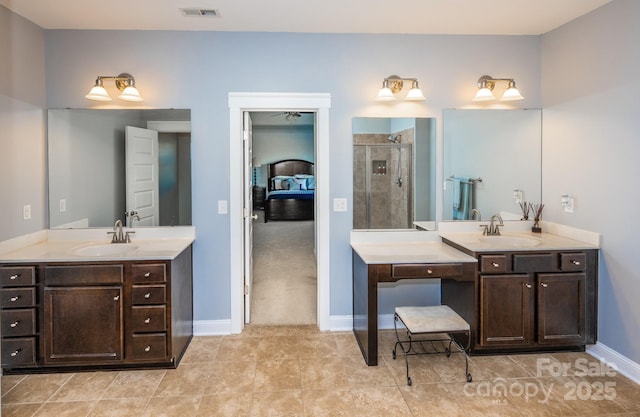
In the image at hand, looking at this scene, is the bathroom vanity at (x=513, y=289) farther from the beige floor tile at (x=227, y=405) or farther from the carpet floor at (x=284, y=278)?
the carpet floor at (x=284, y=278)

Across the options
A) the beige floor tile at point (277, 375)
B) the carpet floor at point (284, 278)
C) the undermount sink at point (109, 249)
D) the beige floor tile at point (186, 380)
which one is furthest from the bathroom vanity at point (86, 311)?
the carpet floor at point (284, 278)

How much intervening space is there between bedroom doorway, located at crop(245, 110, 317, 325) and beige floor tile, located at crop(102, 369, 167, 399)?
1056 millimetres

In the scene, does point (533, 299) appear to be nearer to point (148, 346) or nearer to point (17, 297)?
point (148, 346)

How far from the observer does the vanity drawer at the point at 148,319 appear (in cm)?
276

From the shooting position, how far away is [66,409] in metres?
2.35

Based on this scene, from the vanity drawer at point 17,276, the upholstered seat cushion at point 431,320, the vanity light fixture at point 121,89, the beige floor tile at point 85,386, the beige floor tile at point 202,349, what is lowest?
the beige floor tile at point 85,386

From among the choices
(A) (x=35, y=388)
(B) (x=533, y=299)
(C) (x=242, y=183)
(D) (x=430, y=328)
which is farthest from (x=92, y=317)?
(B) (x=533, y=299)

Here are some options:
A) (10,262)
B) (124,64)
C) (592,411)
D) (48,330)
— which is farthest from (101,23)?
(592,411)

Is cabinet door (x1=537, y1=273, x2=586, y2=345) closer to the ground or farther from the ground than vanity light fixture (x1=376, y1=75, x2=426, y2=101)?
closer to the ground

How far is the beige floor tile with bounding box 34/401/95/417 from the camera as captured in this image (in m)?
2.30

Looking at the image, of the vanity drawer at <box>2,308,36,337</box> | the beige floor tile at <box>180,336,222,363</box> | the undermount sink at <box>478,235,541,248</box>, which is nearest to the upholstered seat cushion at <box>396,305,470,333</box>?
the undermount sink at <box>478,235,541,248</box>

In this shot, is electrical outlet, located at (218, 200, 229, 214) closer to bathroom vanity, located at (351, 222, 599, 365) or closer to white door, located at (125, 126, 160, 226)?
white door, located at (125, 126, 160, 226)

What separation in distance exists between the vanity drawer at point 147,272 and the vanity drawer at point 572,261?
9.38ft

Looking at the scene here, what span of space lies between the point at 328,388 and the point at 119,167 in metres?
2.43
